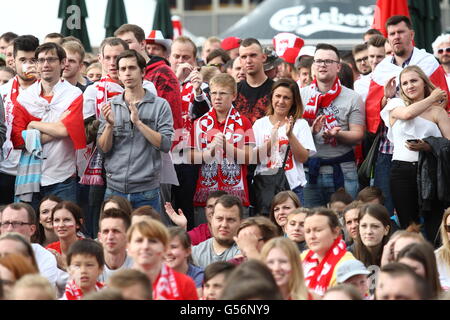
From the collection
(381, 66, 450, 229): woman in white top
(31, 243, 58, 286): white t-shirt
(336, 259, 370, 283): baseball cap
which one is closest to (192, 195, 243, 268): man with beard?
(31, 243, 58, 286): white t-shirt

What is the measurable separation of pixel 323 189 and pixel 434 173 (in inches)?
44.9

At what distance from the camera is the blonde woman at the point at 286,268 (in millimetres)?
7480

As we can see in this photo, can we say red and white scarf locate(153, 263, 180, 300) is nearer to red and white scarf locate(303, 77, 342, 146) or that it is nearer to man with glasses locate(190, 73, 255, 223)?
man with glasses locate(190, 73, 255, 223)

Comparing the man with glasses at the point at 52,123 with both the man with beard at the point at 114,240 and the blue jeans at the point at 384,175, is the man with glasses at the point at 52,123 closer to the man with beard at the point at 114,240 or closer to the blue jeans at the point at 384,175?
the man with beard at the point at 114,240

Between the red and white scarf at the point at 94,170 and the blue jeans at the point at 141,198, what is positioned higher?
the red and white scarf at the point at 94,170

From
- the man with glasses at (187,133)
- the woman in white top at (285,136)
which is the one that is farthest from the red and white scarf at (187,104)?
the woman in white top at (285,136)

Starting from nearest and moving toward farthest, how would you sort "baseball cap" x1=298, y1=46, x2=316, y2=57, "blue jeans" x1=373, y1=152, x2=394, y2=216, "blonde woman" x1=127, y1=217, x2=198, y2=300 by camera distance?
"blonde woman" x1=127, y1=217, x2=198, y2=300
"blue jeans" x1=373, y1=152, x2=394, y2=216
"baseball cap" x1=298, y1=46, x2=316, y2=57

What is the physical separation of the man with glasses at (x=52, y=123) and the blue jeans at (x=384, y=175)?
108 inches

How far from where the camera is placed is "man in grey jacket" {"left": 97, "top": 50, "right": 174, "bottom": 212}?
10336 millimetres

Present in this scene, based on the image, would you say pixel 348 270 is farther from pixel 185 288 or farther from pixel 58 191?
pixel 58 191

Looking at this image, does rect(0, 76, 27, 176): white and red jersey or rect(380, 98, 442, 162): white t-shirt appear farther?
rect(0, 76, 27, 176): white and red jersey

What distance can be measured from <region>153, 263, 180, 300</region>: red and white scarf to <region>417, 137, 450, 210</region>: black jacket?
11.4ft

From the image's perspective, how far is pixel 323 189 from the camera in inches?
438
